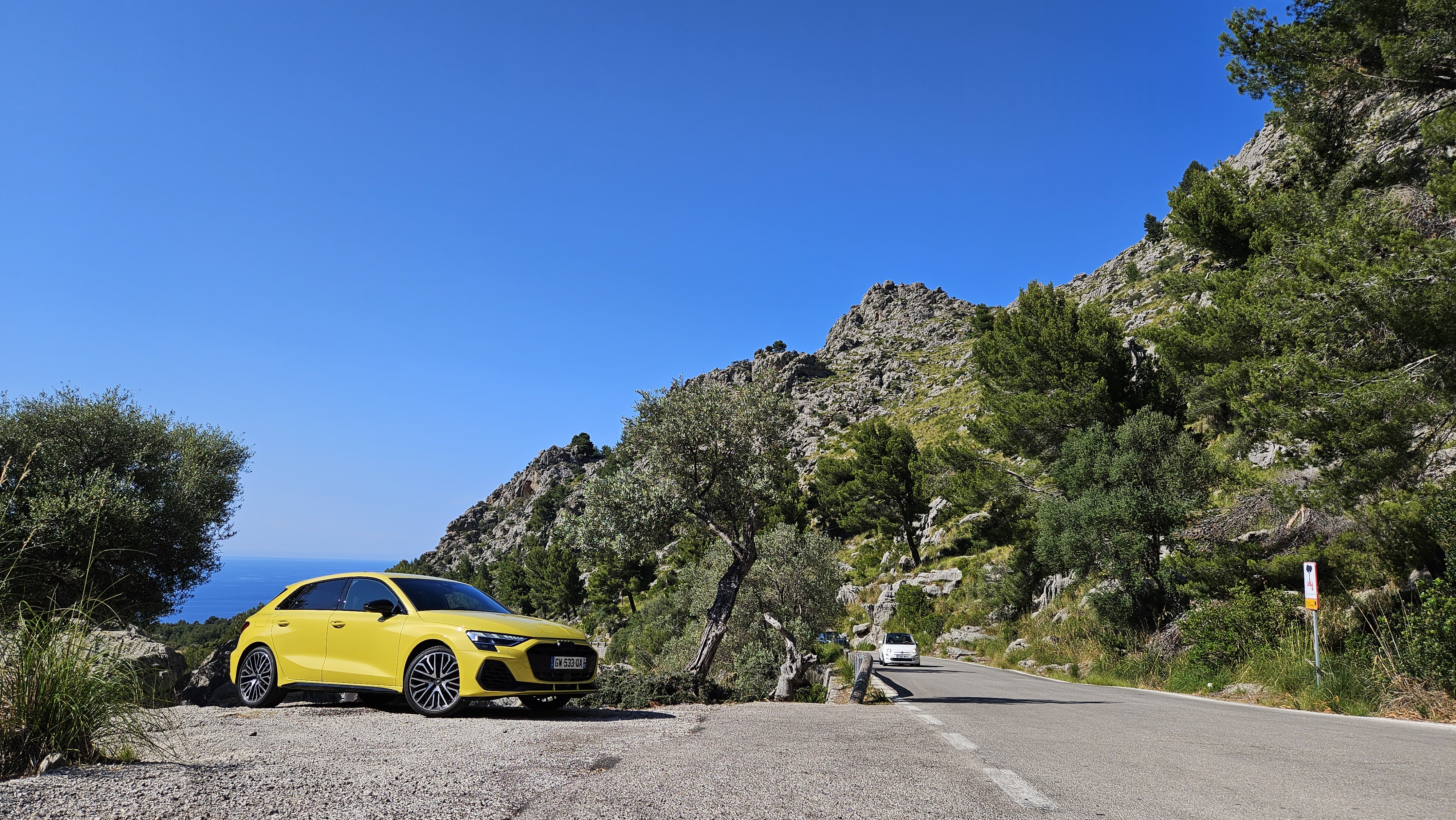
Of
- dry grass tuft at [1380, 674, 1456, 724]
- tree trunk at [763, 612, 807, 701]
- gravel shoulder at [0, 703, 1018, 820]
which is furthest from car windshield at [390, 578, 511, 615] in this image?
dry grass tuft at [1380, 674, 1456, 724]

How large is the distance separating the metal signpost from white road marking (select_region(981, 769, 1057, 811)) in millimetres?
9237

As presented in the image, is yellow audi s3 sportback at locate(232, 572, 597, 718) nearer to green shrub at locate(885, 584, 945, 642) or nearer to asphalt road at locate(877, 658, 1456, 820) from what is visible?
asphalt road at locate(877, 658, 1456, 820)

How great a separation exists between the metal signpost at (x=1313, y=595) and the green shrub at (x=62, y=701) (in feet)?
46.5

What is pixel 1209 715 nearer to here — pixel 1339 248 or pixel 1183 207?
pixel 1339 248

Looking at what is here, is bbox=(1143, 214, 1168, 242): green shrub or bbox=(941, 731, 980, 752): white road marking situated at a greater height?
bbox=(1143, 214, 1168, 242): green shrub

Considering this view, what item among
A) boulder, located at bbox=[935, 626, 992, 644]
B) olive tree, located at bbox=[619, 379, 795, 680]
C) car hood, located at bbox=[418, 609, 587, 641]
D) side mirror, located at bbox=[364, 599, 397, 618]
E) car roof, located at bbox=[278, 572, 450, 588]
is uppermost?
olive tree, located at bbox=[619, 379, 795, 680]

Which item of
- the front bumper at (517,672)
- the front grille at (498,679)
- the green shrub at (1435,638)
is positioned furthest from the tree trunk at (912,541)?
the front grille at (498,679)

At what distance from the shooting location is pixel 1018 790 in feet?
14.2

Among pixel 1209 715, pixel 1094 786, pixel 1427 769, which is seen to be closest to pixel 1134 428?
pixel 1209 715

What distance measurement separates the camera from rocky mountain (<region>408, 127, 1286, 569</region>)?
76.0 metres

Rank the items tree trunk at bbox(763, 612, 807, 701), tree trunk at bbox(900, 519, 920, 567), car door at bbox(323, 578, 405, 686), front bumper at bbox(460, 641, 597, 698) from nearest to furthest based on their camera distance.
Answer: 1. front bumper at bbox(460, 641, 597, 698)
2. car door at bbox(323, 578, 405, 686)
3. tree trunk at bbox(763, 612, 807, 701)
4. tree trunk at bbox(900, 519, 920, 567)

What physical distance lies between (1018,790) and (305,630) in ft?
26.5

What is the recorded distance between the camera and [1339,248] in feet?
37.1

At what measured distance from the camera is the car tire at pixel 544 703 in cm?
848
